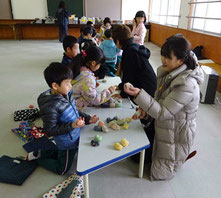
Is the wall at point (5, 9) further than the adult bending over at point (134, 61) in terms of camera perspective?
Yes

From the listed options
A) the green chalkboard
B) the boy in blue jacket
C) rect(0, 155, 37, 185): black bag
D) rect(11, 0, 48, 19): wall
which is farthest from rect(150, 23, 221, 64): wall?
rect(11, 0, 48, 19): wall

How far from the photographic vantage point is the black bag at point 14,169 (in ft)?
5.27

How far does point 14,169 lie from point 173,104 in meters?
1.42

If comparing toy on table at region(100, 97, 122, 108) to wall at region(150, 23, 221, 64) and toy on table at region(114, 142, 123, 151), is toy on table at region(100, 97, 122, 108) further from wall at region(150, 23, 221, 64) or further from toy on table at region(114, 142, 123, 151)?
wall at region(150, 23, 221, 64)

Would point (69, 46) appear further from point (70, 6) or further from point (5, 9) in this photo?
point (5, 9)

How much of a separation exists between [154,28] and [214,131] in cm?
677

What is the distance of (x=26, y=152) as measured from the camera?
1947mm

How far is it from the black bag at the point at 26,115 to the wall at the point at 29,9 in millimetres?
7675

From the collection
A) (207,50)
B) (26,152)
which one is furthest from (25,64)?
(207,50)

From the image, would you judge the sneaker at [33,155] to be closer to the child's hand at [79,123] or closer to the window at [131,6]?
the child's hand at [79,123]

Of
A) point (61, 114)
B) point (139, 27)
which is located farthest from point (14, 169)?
point (139, 27)

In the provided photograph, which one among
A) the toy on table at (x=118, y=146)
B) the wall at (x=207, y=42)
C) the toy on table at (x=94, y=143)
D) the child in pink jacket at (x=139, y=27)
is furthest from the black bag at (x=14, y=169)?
the wall at (x=207, y=42)

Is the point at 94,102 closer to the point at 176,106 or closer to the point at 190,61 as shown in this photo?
the point at 176,106

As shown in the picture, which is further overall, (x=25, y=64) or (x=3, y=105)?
(x=25, y=64)
